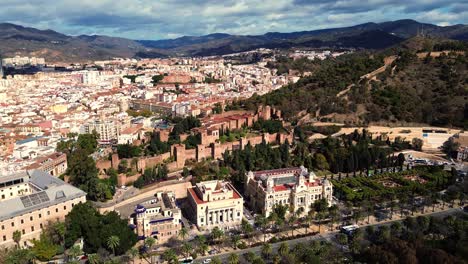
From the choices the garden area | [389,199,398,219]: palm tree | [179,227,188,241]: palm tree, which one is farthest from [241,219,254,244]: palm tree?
[389,199,398,219]: palm tree

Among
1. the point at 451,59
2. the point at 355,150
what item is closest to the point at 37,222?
the point at 355,150

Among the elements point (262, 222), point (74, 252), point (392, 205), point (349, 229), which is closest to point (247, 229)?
point (262, 222)

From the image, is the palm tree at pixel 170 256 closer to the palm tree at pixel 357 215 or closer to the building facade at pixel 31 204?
the building facade at pixel 31 204

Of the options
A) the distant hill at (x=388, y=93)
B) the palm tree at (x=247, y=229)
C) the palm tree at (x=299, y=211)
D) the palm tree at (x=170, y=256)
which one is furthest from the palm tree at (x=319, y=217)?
the distant hill at (x=388, y=93)

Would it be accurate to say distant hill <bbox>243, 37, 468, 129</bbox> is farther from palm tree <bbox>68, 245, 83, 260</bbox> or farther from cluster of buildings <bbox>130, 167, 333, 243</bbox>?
palm tree <bbox>68, 245, 83, 260</bbox>

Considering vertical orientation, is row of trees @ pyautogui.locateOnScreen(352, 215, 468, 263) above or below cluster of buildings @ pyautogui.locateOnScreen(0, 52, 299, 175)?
below

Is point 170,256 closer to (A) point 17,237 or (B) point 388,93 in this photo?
(A) point 17,237
